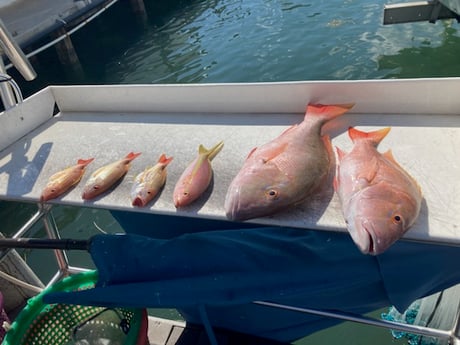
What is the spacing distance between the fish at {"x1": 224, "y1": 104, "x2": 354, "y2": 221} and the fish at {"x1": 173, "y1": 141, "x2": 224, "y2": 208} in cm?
16

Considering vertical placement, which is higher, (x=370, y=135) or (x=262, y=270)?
(x=370, y=135)

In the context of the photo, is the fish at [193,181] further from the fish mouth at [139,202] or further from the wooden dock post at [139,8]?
the wooden dock post at [139,8]

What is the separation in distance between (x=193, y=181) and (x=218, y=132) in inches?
26.8

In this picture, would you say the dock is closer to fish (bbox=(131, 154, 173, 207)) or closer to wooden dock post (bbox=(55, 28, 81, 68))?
wooden dock post (bbox=(55, 28, 81, 68))

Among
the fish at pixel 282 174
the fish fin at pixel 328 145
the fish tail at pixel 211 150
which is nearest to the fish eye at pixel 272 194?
the fish at pixel 282 174

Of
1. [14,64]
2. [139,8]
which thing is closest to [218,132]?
[14,64]

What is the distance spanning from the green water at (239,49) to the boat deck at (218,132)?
9.80ft

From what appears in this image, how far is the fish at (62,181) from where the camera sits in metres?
2.29

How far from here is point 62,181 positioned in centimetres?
235

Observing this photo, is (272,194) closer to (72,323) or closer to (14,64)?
(72,323)

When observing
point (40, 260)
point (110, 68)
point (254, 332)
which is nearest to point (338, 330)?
point (254, 332)

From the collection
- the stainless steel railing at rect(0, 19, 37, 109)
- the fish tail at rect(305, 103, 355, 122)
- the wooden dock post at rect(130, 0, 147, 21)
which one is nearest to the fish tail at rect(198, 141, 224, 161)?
the fish tail at rect(305, 103, 355, 122)

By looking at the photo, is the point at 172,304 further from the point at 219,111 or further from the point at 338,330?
the point at 338,330

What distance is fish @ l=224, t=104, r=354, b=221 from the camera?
184 cm
